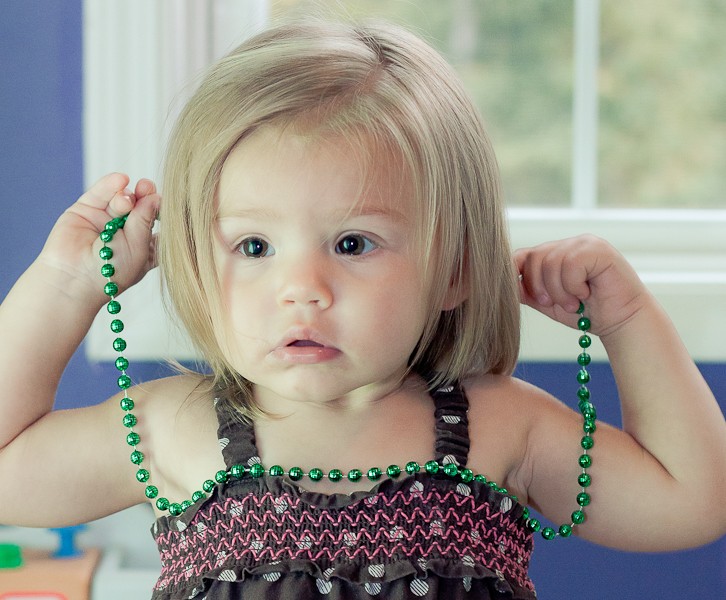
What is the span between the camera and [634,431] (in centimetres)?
101

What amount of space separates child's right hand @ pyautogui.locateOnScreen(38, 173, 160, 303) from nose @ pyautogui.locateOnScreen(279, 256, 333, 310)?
207 mm

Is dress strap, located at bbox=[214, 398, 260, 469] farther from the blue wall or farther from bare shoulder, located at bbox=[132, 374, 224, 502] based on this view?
the blue wall

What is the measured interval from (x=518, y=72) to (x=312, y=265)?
0.94m

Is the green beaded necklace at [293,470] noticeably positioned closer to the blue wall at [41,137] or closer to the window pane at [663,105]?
the blue wall at [41,137]

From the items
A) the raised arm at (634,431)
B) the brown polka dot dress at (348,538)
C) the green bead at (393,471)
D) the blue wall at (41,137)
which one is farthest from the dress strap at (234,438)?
the blue wall at (41,137)

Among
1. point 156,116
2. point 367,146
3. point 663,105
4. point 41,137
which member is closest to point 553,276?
point 367,146

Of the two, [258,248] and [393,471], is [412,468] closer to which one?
[393,471]

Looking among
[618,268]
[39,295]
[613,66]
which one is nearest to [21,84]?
[39,295]

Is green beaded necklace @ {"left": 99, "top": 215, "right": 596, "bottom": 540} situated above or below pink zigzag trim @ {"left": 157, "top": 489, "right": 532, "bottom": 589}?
above

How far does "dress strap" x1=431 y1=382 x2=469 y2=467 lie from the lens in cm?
91

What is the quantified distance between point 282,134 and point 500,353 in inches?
12.0

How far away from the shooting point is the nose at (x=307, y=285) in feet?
2.67

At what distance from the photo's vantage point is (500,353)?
1.01m

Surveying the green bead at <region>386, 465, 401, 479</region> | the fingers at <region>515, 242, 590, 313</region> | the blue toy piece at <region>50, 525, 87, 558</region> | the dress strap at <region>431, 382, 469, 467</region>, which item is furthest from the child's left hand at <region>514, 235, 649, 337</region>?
the blue toy piece at <region>50, 525, 87, 558</region>
